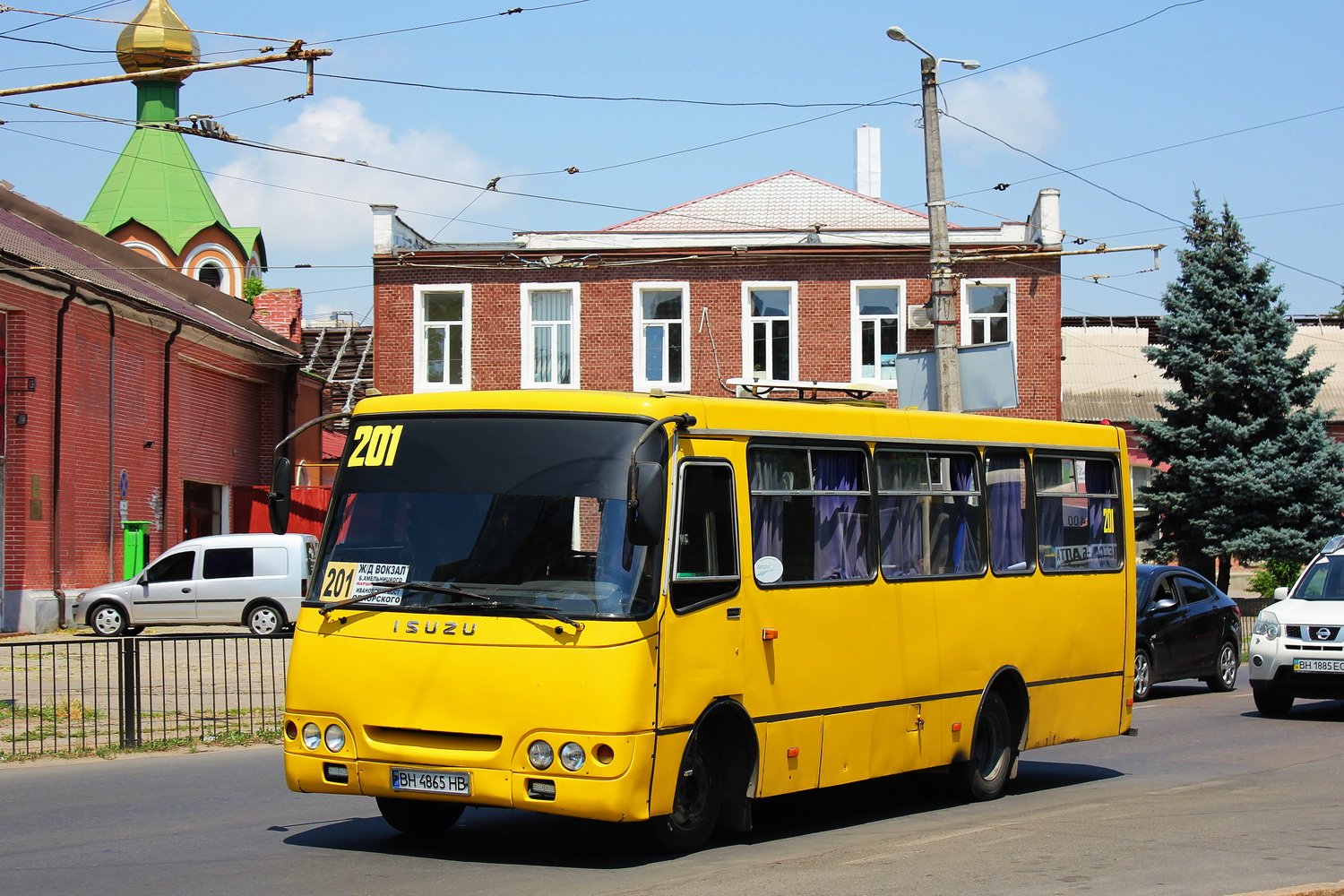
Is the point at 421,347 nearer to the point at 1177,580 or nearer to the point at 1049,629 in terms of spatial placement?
the point at 1177,580

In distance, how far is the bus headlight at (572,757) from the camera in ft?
24.8

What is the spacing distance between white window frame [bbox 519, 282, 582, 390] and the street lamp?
54.0ft

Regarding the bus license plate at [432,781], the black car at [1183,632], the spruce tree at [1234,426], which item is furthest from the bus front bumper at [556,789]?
the spruce tree at [1234,426]

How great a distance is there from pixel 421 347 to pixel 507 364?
209 centimetres

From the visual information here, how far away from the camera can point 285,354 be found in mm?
40531

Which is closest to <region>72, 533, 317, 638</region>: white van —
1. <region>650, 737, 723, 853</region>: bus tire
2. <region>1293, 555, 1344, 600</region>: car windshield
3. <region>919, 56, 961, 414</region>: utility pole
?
<region>919, 56, 961, 414</region>: utility pole

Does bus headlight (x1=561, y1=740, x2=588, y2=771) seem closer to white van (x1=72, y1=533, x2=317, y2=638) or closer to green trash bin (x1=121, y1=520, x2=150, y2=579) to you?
white van (x1=72, y1=533, x2=317, y2=638)

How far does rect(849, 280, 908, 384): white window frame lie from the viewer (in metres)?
35.8

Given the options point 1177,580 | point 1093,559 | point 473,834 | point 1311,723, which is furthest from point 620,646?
point 1177,580

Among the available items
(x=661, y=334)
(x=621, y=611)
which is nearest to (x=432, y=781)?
(x=621, y=611)

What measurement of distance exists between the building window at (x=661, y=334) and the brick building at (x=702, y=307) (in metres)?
0.04

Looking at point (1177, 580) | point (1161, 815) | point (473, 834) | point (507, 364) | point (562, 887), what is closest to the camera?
point (562, 887)

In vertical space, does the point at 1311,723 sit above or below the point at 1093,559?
below

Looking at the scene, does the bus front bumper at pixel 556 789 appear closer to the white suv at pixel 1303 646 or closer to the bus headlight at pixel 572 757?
the bus headlight at pixel 572 757
